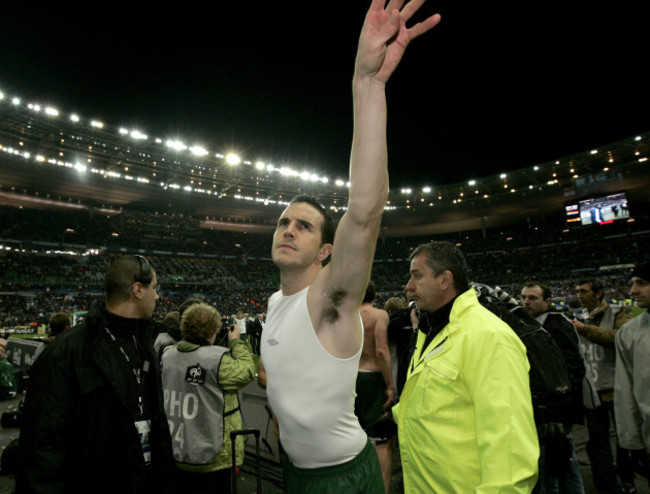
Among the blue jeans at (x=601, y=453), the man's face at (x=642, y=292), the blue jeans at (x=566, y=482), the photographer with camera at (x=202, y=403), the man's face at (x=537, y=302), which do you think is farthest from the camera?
the man's face at (x=537, y=302)

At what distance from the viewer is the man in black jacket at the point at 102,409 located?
192 centimetres

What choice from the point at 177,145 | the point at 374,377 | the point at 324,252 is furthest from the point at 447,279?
the point at 177,145

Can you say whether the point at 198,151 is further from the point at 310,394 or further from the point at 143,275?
the point at 310,394

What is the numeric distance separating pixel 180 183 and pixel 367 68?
119ft

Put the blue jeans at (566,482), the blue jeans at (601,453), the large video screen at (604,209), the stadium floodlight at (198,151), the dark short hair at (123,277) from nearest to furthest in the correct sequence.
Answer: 1. the dark short hair at (123,277)
2. the blue jeans at (566,482)
3. the blue jeans at (601,453)
4. the stadium floodlight at (198,151)
5. the large video screen at (604,209)

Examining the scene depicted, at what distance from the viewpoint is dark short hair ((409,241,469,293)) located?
2.41 metres

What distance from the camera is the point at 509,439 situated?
1566mm

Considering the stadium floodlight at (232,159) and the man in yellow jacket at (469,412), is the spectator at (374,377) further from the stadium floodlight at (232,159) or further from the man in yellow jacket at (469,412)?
the stadium floodlight at (232,159)

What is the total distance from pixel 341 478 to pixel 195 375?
2.16 metres

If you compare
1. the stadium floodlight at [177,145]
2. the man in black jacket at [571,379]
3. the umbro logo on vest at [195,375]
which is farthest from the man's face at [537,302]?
the stadium floodlight at [177,145]

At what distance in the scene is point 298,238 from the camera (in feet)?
5.91

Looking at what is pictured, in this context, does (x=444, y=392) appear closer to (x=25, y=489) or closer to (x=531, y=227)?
(x=25, y=489)

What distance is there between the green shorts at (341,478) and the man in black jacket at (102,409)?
1.17m

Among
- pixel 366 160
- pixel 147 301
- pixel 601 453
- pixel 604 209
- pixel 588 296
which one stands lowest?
pixel 601 453
